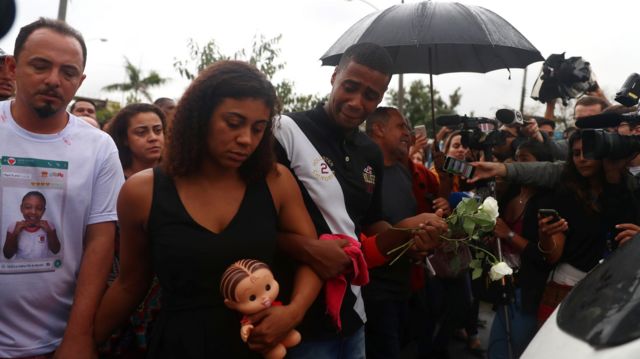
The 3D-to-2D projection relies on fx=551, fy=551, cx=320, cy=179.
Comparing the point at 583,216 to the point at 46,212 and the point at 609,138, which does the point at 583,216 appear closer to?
the point at 609,138

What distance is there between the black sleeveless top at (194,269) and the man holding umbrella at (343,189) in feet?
0.93

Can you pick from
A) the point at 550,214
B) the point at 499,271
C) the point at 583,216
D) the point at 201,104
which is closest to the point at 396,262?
the point at 550,214

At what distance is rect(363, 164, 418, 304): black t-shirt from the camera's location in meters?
3.38

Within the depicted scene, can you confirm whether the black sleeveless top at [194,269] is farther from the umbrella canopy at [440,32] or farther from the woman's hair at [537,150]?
the woman's hair at [537,150]

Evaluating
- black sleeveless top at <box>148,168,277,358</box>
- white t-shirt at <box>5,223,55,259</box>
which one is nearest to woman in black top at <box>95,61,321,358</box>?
black sleeveless top at <box>148,168,277,358</box>

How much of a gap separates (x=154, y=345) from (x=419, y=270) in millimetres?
2515

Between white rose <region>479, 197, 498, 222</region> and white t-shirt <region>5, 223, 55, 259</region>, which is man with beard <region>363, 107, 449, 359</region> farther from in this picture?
white t-shirt <region>5, 223, 55, 259</region>

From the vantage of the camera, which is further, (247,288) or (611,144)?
A: (611,144)

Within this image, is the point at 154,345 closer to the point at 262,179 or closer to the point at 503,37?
the point at 262,179

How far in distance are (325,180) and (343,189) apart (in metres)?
0.10

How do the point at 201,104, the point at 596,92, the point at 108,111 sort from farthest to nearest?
the point at 108,111 → the point at 596,92 → the point at 201,104

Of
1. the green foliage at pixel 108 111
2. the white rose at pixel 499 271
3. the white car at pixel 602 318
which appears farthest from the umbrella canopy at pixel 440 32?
the green foliage at pixel 108 111

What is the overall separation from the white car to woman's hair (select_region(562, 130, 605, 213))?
1.34 meters

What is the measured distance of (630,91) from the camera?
301 cm
